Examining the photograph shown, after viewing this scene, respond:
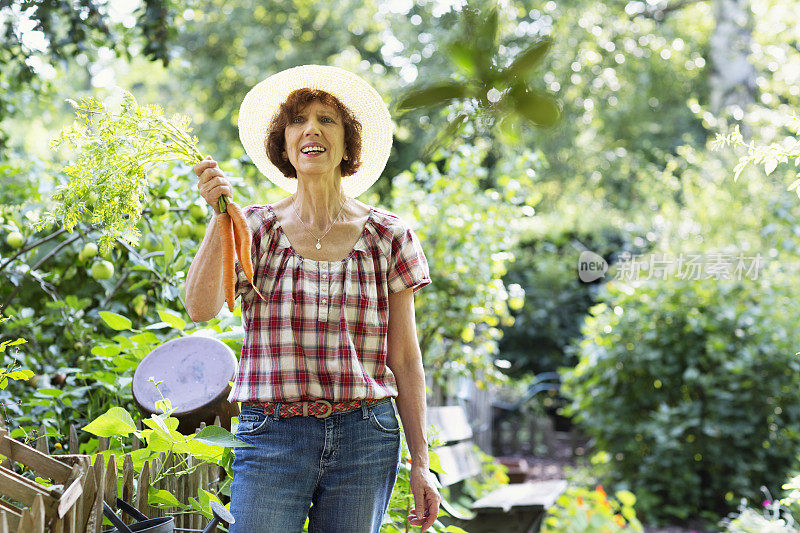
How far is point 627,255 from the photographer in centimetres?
643

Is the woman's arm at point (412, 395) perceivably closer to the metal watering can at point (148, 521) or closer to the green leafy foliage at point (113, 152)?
the metal watering can at point (148, 521)

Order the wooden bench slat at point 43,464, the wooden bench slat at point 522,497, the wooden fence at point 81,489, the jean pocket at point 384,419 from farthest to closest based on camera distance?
the wooden bench slat at point 522,497 → the jean pocket at point 384,419 → the wooden bench slat at point 43,464 → the wooden fence at point 81,489

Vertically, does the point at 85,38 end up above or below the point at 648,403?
above

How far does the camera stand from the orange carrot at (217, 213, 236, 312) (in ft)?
5.49

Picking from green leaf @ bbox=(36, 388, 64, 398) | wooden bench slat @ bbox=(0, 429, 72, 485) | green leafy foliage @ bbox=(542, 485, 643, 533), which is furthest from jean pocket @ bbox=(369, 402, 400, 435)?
green leaf @ bbox=(36, 388, 64, 398)

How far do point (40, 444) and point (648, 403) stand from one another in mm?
4391

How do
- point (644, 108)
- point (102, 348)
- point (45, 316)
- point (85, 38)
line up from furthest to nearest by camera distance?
point (644, 108), point (85, 38), point (45, 316), point (102, 348)

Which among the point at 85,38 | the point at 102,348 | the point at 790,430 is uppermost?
the point at 85,38

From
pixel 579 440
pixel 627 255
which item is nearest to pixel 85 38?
pixel 627 255

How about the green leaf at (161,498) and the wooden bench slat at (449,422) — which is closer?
the green leaf at (161,498)

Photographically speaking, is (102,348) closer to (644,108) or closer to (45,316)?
(45,316)

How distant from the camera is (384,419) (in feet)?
5.93

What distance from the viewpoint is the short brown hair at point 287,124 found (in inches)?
76.7

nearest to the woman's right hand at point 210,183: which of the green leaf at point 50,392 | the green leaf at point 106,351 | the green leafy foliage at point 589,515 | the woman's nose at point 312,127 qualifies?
the woman's nose at point 312,127
